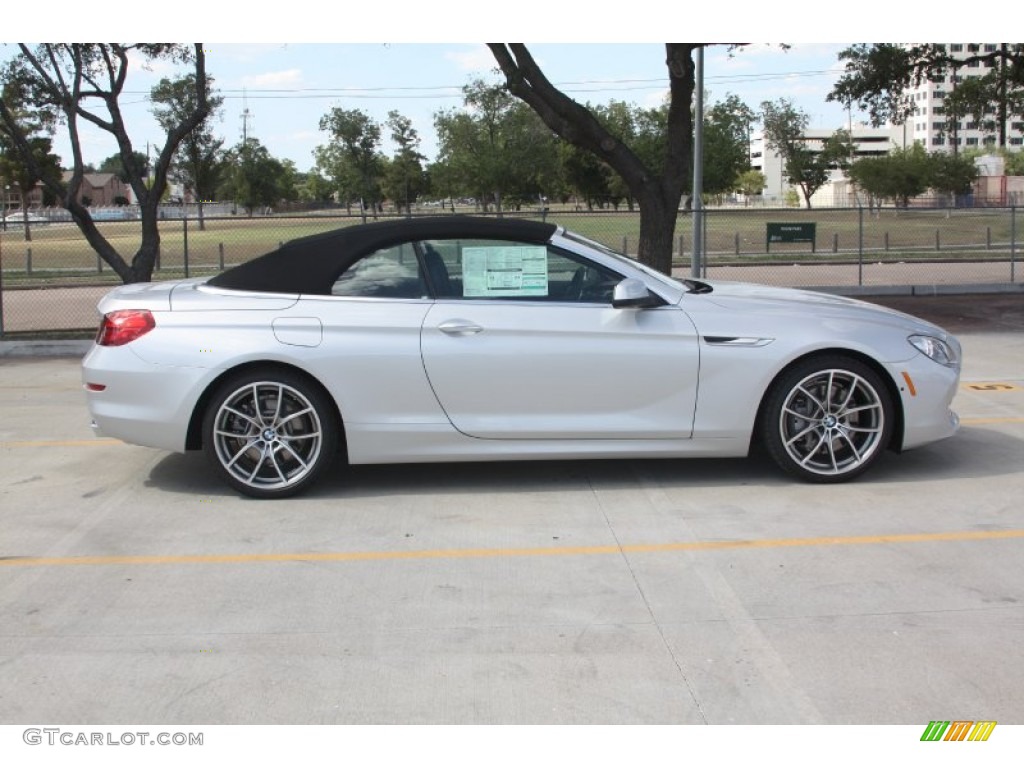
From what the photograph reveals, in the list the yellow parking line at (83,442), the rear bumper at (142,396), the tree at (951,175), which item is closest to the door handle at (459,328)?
the rear bumper at (142,396)

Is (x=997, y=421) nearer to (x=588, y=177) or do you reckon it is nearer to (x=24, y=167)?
(x=24, y=167)

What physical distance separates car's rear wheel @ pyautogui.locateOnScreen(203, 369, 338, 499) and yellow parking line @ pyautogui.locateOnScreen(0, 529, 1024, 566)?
906mm

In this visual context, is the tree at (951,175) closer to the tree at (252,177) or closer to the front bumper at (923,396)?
the tree at (252,177)

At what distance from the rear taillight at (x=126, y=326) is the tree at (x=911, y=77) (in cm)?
1522

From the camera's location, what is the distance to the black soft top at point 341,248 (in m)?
6.05

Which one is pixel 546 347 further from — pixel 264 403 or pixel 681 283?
pixel 264 403

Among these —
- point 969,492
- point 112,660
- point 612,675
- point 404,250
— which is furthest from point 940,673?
point 404,250

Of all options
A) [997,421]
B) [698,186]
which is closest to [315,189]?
[698,186]

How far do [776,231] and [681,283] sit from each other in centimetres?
2313

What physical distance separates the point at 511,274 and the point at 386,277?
2.31 ft

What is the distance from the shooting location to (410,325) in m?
5.89
